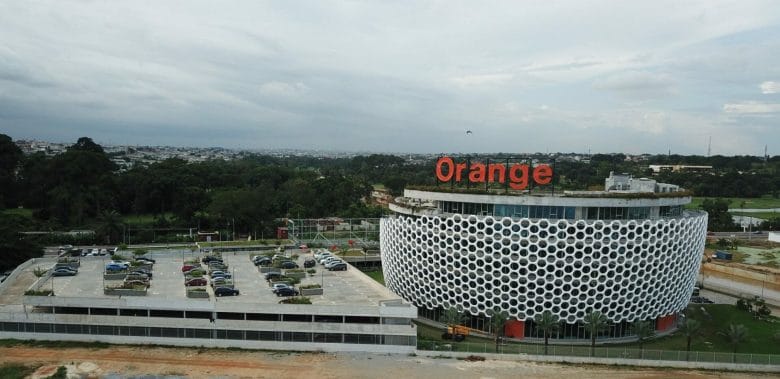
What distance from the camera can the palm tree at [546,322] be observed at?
178 ft

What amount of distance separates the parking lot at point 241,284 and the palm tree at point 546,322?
583 inches

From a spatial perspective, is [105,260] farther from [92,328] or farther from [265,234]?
→ [265,234]

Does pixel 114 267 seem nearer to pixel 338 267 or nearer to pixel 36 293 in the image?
pixel 36 293

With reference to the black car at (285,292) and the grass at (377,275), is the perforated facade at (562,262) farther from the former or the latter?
the grass at (377,275)

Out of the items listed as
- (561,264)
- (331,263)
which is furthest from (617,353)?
(331,263)

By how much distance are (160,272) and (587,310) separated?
5073cm

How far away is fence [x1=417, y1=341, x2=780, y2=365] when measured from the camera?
52562 millimetres

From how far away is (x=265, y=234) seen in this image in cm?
12131

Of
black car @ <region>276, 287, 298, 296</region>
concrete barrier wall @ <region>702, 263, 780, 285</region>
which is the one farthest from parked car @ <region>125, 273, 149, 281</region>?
concrete barrier wall @ <region>702, 263, 780, 285</region>

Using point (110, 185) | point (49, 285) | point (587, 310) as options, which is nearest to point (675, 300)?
point (587, 310)

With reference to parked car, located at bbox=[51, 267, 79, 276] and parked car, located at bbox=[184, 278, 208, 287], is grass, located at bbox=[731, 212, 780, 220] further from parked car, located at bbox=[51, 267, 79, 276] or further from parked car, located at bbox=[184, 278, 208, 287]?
parked car, located at bbox=[51, 267, 79, 276]

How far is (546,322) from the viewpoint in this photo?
5419cm

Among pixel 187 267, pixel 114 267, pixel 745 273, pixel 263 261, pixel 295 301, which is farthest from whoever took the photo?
pixel 745 273

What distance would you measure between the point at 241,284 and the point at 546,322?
111 ft
